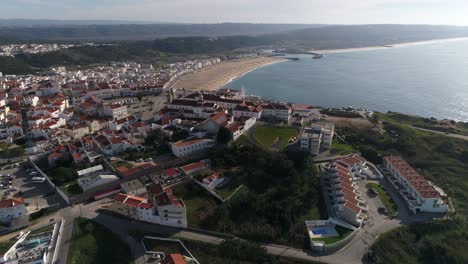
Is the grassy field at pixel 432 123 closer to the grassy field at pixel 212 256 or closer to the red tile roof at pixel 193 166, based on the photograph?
the red tile roof at pixel 193 166

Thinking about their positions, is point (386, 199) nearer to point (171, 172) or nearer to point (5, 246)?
point (171, 172)

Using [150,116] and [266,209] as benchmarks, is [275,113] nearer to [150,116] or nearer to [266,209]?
[150,116]

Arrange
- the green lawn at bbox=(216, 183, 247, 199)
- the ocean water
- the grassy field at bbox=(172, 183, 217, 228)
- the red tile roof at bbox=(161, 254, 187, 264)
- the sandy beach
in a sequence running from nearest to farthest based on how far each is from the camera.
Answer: the red tile roof at bbox=(161, 254, 187, 264), the grassy field at bbox=(172, 183, 217, 228), the green lawn at bbox=(216, 183, 247, 199), the ocean water, the sandy beach

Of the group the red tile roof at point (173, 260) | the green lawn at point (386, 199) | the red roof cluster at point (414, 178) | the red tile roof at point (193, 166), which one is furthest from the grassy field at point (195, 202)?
the red roof cluster at point (414, 178)

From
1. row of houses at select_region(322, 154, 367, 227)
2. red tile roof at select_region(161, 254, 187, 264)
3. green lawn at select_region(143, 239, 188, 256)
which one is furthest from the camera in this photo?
row of houses at select_region(322, 154, 367, 227)

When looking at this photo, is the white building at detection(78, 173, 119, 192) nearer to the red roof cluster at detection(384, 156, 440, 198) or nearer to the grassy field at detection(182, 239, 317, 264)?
the grassy field at detection(182, 239, 317, 264)

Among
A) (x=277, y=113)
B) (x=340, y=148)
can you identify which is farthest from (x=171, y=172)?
(x=277, y=113)

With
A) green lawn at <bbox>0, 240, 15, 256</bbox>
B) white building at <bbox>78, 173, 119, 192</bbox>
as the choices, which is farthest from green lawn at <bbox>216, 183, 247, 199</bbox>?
green lawn at <bbox>0, 240, 15, 256</bbox>
